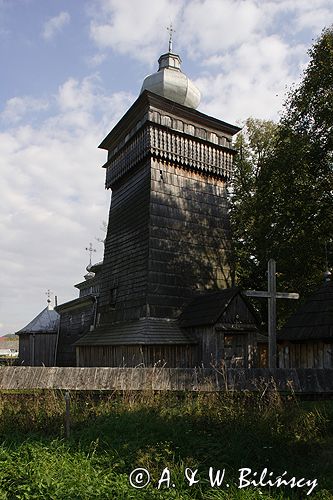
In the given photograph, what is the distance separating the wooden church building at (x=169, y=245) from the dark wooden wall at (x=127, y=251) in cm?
→ 4

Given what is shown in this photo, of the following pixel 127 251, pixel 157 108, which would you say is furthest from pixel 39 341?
pixel 157 108

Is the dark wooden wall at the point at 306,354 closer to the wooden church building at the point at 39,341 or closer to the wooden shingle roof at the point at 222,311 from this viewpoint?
Answer: the wooden shingle roof at the point at 222,311

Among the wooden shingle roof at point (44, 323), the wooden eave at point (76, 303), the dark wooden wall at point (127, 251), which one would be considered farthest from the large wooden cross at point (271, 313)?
the wooden shingle roof at point (44, 323)

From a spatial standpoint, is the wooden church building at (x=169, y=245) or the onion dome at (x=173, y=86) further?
the onion dome at (x=173, y=86)

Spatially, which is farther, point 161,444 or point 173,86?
point 173,86

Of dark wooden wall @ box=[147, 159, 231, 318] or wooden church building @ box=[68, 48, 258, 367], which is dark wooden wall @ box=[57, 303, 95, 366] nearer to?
wooden church building @ box=[68, 48, 258, 367]

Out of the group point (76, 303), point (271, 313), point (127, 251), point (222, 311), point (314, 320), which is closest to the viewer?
point (271, 313)

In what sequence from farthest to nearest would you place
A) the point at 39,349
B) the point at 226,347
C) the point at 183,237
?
1. the point at 39,349
2. the point at 183,237
3. the point at 226,347

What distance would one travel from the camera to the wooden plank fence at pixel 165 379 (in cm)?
850

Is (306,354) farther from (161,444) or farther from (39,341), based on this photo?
(39,341)

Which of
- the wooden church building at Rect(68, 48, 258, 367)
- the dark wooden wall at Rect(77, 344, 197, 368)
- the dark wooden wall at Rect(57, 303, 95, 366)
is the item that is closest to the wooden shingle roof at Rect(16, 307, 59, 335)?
the dark wooden wall at Rect(57, 303, 95, 366)

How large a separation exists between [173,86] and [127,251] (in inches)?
299

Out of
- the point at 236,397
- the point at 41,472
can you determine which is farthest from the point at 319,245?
the point at 41,472

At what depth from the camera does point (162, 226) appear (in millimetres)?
18750
